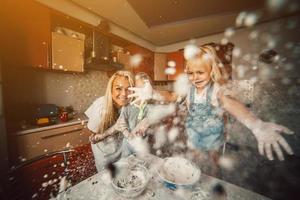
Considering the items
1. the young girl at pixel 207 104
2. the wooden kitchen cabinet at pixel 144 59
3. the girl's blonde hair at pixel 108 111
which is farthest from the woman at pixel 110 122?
the wooden kitchen cabinet at pixel 144 59

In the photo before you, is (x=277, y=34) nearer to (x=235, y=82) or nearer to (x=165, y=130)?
(x=235, y=82)

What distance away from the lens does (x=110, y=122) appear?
0.86 metres

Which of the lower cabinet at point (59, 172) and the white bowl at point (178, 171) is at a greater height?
the white bowl at point (178, 171)

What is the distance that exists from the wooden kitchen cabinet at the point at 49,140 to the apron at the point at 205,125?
0.68 metres

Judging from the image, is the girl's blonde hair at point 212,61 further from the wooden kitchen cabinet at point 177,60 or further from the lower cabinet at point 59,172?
the lower cabinet at point 59,172

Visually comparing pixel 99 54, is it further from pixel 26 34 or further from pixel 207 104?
pixel 207 104

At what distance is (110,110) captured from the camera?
2.82ft

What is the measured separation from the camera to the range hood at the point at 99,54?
948 millimetres

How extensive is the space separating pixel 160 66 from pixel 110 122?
2.08 feet

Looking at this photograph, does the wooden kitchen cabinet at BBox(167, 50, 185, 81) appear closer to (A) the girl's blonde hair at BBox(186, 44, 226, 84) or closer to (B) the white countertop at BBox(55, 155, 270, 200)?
(A) the girl's blonde hair at BBox(186, 44, 226, 84)

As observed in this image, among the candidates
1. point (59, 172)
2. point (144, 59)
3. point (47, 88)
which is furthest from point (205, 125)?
point (47, 88)

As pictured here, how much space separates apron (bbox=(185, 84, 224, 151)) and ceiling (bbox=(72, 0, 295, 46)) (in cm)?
52

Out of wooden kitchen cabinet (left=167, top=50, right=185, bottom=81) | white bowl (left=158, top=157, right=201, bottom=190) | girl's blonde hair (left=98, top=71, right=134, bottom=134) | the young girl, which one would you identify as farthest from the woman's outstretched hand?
white bowl (left=158, top=157, right=201, bottom=190)

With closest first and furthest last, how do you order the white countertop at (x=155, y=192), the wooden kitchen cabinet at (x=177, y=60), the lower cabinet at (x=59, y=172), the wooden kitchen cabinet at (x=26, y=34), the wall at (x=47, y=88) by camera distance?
the white countertop at (x=155, y=192)
the lower cabinet at (x=59, y=172)
the wooden kitchen cabinet at (x=26, y=34)
the wall at (x=47, y=88)
the wooden kitchen cabinet at (x=177, y=60)
